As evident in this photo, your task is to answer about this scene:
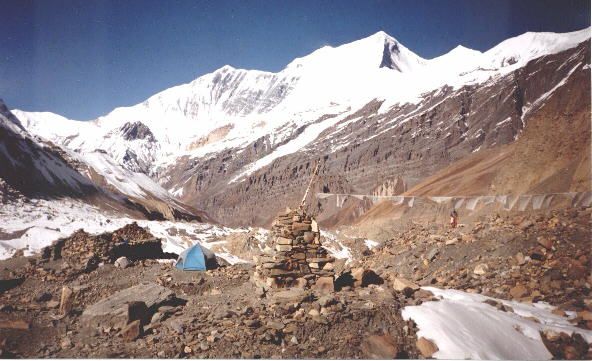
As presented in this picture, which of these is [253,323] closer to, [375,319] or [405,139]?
[375,319]

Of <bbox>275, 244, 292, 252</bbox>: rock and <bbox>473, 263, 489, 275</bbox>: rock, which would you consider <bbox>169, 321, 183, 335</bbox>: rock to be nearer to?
<bbox>275, 244, 292, 252</bbox>: rock

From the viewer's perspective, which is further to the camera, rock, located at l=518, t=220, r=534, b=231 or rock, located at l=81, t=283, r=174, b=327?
rock, located at l=518, t=220, r=534, b=231

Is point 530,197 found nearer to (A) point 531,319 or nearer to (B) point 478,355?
(A) point 531,319

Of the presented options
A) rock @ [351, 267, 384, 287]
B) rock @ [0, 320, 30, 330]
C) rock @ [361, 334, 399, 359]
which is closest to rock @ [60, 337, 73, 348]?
rock @ [0, 320, 30, 330]

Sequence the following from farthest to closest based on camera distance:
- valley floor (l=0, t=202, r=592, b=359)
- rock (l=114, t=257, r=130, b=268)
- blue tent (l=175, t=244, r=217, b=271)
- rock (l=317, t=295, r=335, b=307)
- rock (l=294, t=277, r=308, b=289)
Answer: blue tent (l=175, t=244, r=217, b=271)
rock (l=114, t=257, r=130, b=268)
rock (l=294, t=277, r=308, b=289)
rock (l=317, t=295, r=335, b=307)
valley floor (l=0, t=202, r=592, b=359)

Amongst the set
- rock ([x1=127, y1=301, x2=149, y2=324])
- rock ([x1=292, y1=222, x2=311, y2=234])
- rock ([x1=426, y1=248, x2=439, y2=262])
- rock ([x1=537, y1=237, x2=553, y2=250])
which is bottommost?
rock ([x1=127, y1=301, x2=149, y2=324])
